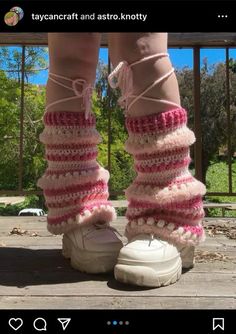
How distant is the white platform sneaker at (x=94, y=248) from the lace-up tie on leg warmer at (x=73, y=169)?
29 millimetres

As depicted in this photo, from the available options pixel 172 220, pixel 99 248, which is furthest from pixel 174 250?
pixel 99 248

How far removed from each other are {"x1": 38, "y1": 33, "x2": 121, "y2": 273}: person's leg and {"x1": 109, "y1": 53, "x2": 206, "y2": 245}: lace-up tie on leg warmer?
13 cm

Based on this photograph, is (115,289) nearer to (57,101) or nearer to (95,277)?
(95,277)

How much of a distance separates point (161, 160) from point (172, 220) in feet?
0.44

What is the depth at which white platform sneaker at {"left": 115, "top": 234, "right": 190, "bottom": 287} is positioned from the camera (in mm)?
965

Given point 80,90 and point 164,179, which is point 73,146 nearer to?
point 80,90

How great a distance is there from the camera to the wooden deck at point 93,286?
874 millimetres

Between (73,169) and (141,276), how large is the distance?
0.35m

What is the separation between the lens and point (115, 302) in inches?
34.7
